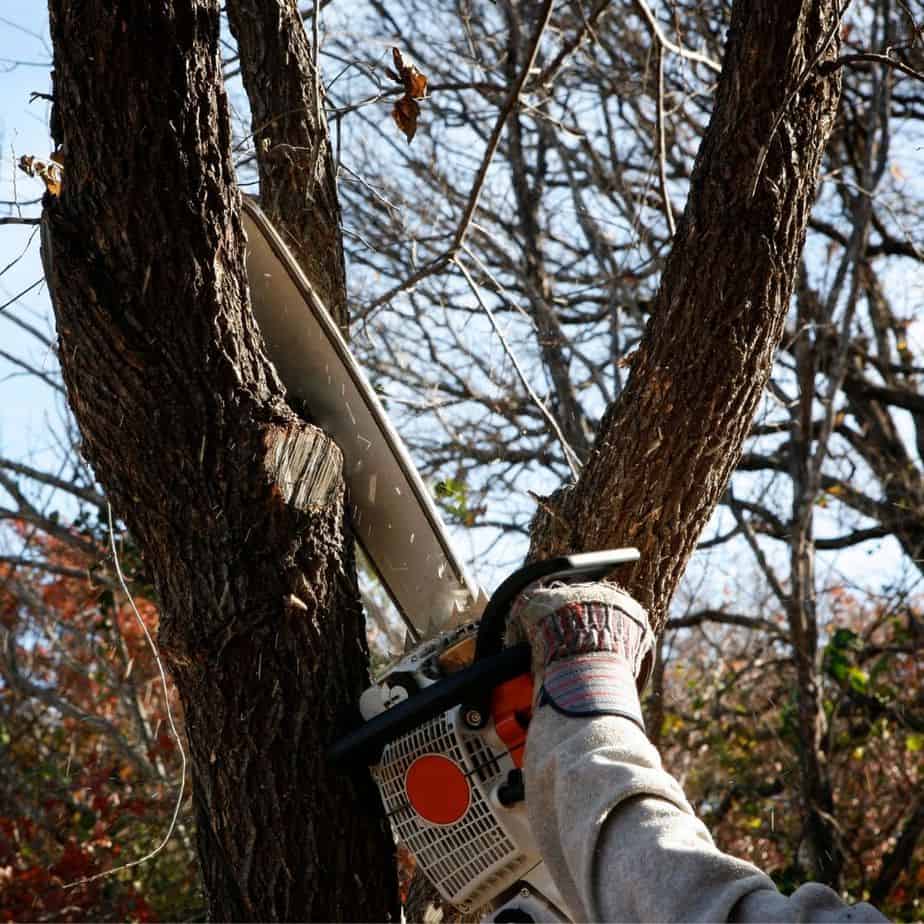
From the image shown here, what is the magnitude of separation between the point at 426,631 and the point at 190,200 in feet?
3.43

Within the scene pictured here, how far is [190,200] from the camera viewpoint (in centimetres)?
174

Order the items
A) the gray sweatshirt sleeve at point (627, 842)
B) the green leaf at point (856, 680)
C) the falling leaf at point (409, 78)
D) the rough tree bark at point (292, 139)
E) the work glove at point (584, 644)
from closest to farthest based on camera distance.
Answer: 1. the gray sweatshirt sleeve at point (627, 842)
2. the work glove at point (584, 644)
3. the rough tree bark at point (292, 139)
4. the falling leaf at point (409, 78)
5. the green leaf at point (856, 680)

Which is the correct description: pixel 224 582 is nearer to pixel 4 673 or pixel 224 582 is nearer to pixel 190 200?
pixel 190 200

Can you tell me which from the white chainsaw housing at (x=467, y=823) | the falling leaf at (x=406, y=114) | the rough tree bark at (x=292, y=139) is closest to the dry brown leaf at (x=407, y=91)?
the falling leaf at (x=406, y=114)

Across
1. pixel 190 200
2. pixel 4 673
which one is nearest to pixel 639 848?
→ pixel 190 200

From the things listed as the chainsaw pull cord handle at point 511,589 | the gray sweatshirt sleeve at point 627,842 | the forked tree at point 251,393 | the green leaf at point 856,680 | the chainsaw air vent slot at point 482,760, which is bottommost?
the gray sweatshirt sleeve at point 627,842

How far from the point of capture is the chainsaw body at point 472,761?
1757mm

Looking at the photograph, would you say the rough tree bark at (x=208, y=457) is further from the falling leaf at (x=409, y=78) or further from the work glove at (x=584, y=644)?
the falling leaf at (x=409, y=78)

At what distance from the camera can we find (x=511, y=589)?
5.87ft

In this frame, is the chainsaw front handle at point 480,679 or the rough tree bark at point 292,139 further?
the rough tree bark at point 292,139

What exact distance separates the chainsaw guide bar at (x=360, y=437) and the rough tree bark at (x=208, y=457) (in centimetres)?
25

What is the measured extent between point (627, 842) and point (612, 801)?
0.05 m

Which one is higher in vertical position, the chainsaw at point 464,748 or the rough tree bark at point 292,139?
the rough tree bark at point 292,139

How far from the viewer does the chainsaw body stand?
1.76m
